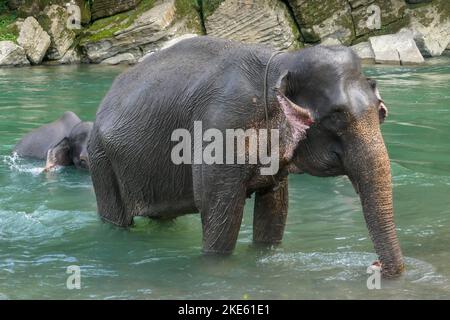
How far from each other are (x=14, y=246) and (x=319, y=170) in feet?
10.3

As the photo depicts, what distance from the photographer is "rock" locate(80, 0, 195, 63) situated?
22562 millimetres

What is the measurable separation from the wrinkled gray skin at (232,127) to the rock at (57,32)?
16163 millimetres

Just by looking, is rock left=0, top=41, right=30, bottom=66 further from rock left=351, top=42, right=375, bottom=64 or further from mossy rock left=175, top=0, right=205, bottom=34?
rock left=351, top=42, right=375, bottom=64

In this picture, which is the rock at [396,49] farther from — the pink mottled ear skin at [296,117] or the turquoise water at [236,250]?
the pink mottled ear skin at [296,117]

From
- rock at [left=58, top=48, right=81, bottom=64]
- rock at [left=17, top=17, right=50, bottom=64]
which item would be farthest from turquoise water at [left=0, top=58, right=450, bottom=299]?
rock at [left=58, top=48, right=81, bottom=64]

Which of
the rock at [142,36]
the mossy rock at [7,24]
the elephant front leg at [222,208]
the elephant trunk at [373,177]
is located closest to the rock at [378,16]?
the rock at [142,36]

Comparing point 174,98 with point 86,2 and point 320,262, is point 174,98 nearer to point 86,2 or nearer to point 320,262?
point 320,262

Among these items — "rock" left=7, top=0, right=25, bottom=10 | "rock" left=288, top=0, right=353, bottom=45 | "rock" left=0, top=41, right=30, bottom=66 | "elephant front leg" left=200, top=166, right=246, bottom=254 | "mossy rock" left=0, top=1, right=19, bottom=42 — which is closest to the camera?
"elephant front leg" left=200, top=166, right=246, bottom=254

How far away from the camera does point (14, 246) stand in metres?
7.91

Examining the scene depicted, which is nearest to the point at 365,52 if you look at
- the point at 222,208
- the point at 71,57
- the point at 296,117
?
the point at 71,57

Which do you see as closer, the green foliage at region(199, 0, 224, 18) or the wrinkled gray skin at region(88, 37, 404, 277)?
the wrinkled gray skin at region(88, 37, 404, 277)

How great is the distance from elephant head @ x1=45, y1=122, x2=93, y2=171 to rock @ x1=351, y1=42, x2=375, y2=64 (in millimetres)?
11293

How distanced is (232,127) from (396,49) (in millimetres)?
16831

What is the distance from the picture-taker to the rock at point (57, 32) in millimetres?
23359
